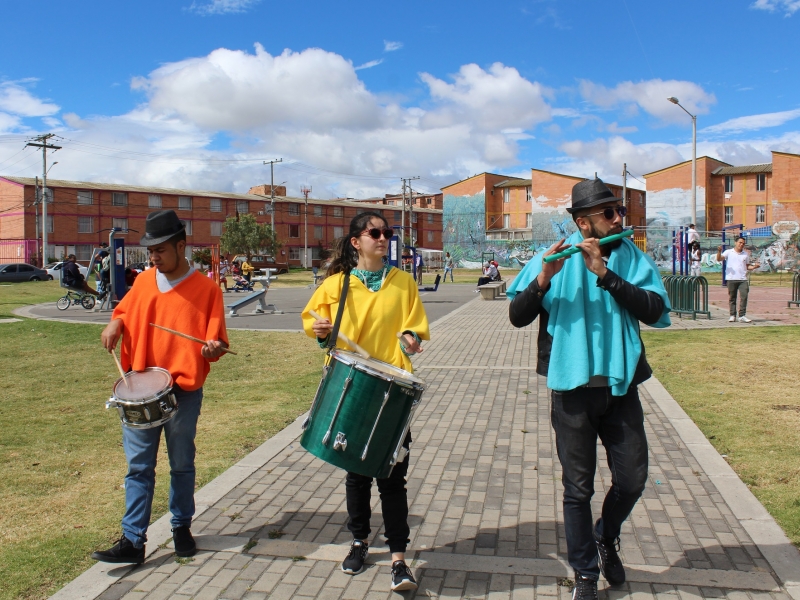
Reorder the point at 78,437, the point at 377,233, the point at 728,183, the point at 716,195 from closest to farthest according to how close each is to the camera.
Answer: the point at 377,233, the point at 78,437, the point at 728,183, the point at 716,195

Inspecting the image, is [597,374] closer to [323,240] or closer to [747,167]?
[747,167]

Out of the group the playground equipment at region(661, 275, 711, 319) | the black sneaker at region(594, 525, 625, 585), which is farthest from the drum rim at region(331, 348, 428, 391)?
the playground equipment at region(661, 275, 711, 319)

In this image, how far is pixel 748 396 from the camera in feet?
25.6

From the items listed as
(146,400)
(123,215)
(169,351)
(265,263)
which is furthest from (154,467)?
(123,215)

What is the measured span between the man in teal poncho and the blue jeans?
1.77 m

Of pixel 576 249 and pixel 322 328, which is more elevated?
pixel 576 249

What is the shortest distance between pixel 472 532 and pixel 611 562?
2.98 ft

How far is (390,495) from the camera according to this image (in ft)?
11.7

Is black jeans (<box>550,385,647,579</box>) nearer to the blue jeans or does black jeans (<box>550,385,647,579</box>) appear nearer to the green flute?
the green flute

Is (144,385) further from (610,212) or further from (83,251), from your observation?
(83,251)

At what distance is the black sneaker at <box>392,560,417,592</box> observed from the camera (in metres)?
3.40

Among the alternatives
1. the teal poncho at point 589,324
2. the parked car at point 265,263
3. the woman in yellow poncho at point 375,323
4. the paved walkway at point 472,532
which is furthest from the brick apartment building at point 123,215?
the teal poncho at point 589,324

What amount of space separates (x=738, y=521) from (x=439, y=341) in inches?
360

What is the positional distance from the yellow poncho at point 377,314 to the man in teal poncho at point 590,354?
1.91ft
